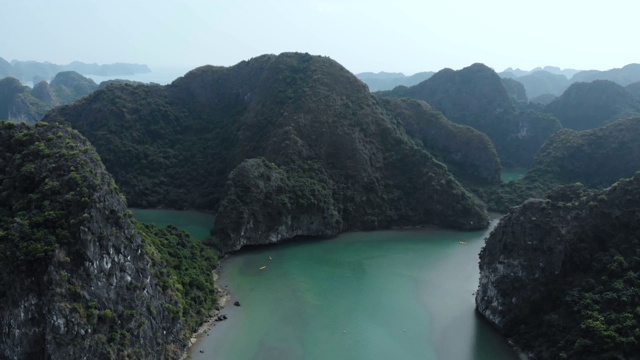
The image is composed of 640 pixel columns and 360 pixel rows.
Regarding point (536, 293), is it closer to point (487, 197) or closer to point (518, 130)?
point (487, 197)

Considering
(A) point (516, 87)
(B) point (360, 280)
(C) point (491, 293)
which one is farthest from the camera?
(A) point (516, 87)

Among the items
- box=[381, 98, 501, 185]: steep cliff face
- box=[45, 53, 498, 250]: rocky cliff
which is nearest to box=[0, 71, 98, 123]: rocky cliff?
box=[45, 53, 498, 250]: rocky cliff

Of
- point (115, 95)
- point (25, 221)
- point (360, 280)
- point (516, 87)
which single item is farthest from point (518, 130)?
point (25, 221)

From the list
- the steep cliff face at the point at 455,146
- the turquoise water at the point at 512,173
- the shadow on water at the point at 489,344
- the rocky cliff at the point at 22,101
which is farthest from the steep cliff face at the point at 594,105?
the rocky cliff at the point at 22,101

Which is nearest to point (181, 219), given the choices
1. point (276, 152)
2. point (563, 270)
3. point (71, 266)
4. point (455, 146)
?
point (276, 152)

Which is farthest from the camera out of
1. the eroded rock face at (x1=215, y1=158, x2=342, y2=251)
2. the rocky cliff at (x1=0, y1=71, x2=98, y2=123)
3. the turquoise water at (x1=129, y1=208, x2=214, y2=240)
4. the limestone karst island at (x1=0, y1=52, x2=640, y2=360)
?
the rocky cliff at (x1=0, y1=71, x2=98, y2=123)

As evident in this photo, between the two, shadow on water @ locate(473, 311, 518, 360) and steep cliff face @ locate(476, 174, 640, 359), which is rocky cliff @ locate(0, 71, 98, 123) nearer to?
shadow on water @ locate(473, 311, 518, 360)
